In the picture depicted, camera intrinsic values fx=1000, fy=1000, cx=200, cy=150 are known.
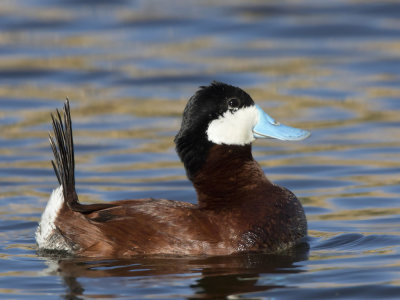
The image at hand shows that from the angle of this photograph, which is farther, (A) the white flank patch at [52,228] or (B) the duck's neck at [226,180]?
(B) the duck's neck at [226,180]

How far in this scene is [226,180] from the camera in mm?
6145

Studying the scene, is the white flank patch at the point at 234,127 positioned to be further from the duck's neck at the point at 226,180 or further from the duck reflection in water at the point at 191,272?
the duck reflection in water at the point at 191,272

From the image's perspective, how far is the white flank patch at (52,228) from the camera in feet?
19.6

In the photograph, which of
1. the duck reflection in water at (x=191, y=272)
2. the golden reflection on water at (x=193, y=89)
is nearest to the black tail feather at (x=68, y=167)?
the duck reflection in water at (x=191, y=272)

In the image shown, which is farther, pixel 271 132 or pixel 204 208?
pixel 271 132

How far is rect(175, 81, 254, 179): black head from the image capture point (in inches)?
234

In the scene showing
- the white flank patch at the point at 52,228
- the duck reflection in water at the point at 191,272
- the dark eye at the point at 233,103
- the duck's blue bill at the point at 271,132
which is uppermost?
the dark eye at the point at 233,103

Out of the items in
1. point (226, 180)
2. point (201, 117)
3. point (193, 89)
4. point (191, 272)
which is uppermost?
point (193, 89)

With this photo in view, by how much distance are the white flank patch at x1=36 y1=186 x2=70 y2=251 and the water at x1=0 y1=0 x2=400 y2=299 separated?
0.41 ft

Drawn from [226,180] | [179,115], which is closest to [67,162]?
[226,180]

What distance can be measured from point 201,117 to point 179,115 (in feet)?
15.5

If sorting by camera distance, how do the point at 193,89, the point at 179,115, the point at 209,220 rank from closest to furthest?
the point at 209,220 < the point at 179,115 < the point at 193,89

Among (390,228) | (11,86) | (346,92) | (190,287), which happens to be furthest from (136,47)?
(190,287)

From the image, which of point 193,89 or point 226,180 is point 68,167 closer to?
point 226,180
